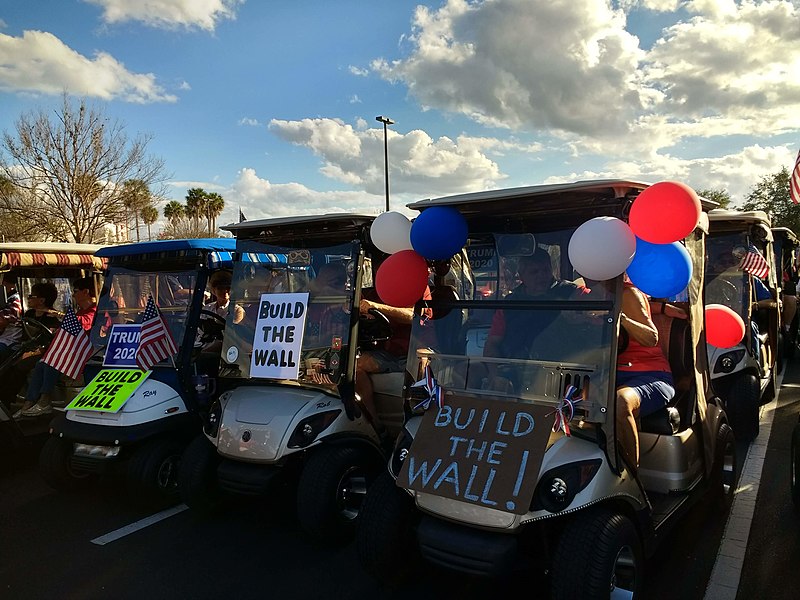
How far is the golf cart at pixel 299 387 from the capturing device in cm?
359

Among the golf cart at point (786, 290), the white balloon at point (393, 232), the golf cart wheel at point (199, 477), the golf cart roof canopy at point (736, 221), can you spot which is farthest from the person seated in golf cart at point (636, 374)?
the golf cart at point (786, 290)

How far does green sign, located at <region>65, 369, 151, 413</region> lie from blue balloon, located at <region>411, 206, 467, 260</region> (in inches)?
105

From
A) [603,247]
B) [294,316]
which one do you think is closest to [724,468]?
[603,247]

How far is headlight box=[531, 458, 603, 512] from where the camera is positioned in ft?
8.11

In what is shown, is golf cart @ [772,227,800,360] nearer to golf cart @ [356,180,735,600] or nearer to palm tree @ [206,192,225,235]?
golf cart @ [356,180,735,600]

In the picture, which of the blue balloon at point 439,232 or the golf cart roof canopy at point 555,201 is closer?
the golf cart roof canopy at point 555,201

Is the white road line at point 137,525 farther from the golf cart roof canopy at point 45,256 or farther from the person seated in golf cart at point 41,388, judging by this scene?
the golf cart roof canopy at point 45,256

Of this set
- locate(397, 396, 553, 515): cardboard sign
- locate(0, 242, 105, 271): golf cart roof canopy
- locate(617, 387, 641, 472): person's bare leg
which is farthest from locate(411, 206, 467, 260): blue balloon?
locate(0, 242, 105, 271): golf cart roof canopy

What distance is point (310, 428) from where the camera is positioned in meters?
3.67

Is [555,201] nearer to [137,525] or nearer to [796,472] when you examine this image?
[796,472]

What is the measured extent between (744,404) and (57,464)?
6.18 m

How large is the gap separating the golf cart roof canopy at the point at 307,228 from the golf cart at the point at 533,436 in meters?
0.76

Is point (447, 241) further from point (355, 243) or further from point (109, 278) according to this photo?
point (109, 278)

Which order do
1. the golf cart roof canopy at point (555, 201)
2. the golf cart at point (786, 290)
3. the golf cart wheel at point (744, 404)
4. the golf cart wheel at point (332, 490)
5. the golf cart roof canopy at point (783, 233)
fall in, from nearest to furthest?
the golf cart roof canopy at point (555, 201), the golf cart wheel at point (332, 490), the golf cart wheel at point (744, 404), the golf cart at point (786, 290), the golf cart roof canopy at point (783, 233)
